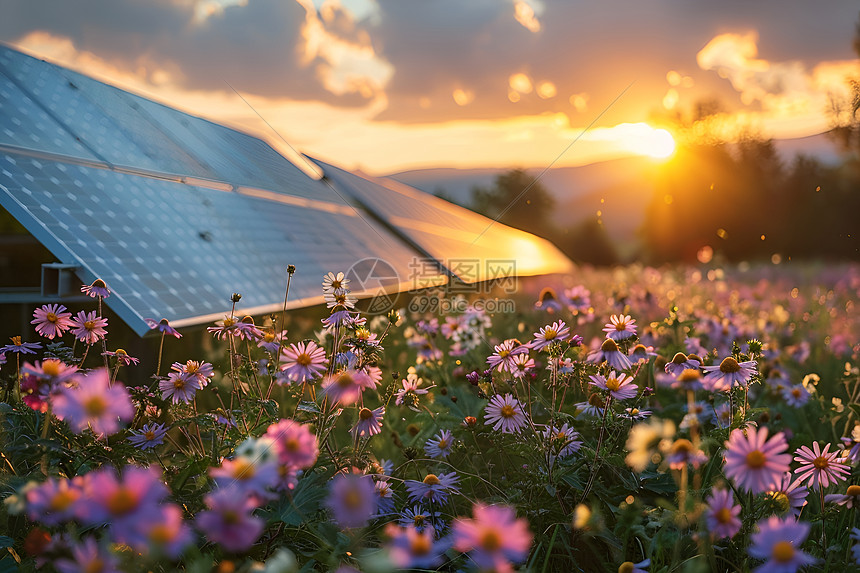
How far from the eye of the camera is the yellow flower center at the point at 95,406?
33.9 inches

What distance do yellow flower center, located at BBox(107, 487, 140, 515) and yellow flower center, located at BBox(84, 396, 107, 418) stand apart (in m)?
0.16

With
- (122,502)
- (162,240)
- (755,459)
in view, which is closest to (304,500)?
(122,502)

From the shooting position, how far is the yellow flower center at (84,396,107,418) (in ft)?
2.83

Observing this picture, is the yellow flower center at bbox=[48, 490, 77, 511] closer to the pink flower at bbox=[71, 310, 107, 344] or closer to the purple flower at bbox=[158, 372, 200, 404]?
the purple flower at bbox=[158, 372, 200, 404]

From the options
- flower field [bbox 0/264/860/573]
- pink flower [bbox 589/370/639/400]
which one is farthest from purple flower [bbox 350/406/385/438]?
pink flower [bbox 589/370/639/400]

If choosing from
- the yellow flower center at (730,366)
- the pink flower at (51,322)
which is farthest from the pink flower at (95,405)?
the yellow flower center at (730,366)

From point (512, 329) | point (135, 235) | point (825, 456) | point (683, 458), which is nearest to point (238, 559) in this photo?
point (683, 458)

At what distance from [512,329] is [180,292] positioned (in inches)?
96.8

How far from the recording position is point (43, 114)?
4242 millimetres

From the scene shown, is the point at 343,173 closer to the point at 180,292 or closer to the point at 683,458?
the point at 180,292

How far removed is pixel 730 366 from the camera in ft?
5.95

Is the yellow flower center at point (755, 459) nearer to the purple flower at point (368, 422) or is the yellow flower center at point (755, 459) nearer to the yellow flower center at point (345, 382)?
the yellow flower center at point (345, 382)

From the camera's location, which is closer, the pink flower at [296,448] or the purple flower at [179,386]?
the pink flower at [296,448]

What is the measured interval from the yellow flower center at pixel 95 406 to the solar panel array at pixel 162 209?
1.76 meters
